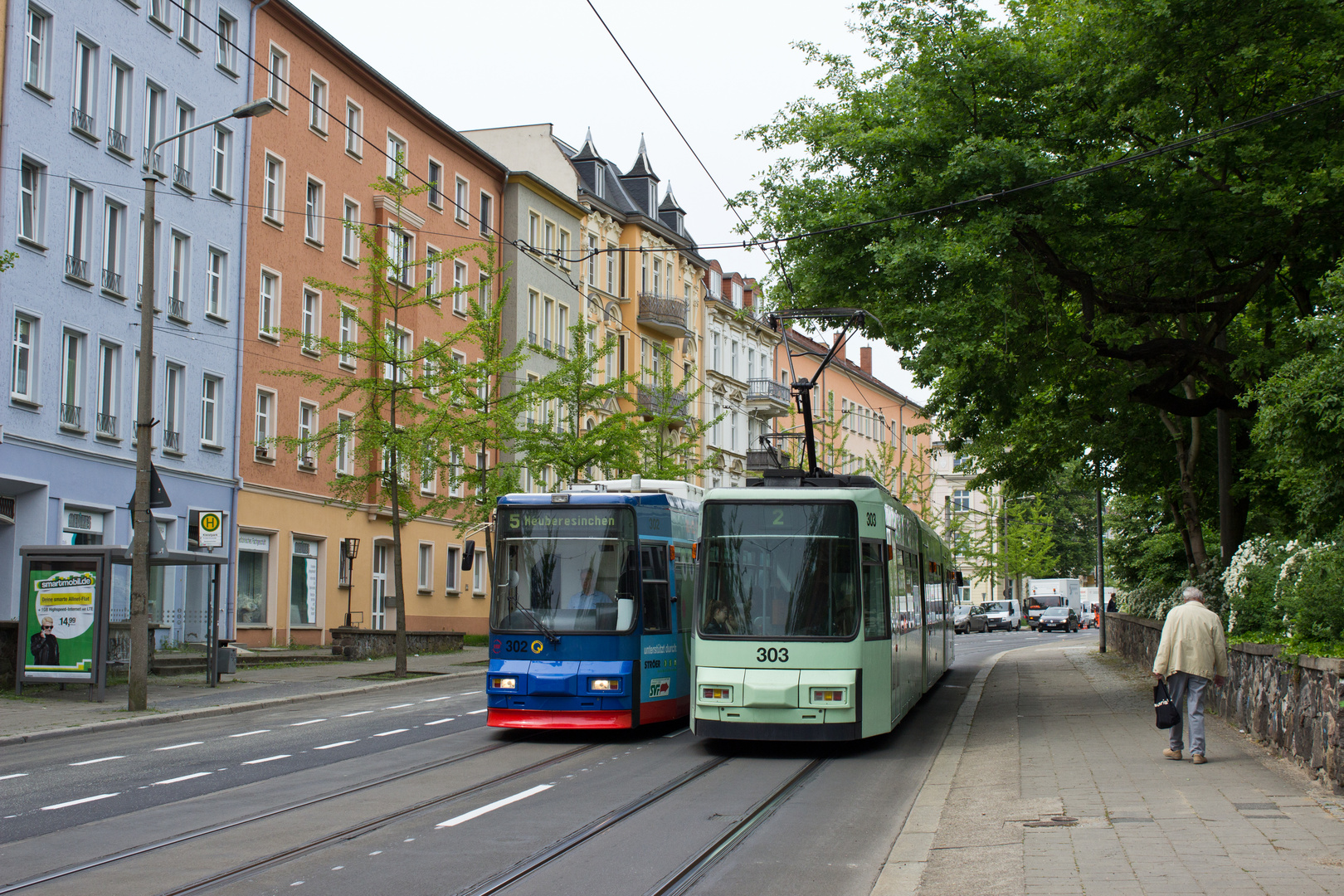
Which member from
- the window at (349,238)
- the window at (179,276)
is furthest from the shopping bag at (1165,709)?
the window at (349,238)

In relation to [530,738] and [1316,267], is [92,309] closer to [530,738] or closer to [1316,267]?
[530,738]

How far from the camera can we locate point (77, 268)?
3052 cm

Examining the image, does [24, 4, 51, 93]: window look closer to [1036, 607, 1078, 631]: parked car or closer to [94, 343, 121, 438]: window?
[94, 343, 121, 438]: window

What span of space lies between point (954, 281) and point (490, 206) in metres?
34.8

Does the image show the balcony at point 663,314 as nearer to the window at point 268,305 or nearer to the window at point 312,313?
the window at point 312,313

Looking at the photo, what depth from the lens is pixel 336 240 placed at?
4119cm

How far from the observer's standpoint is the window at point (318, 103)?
40.1 metres

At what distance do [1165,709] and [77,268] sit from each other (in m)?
25.5

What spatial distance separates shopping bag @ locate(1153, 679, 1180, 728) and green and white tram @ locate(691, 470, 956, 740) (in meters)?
2.81

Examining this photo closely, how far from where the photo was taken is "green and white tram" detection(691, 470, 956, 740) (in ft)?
46.3

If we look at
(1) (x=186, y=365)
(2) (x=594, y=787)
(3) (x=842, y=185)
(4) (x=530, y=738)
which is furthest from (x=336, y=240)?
(2) (x=594, y=787)

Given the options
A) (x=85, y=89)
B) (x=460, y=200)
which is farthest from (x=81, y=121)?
(x=460, y=200)

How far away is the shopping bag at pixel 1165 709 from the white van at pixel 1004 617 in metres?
64.1

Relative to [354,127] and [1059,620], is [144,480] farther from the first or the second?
[1059,620]
